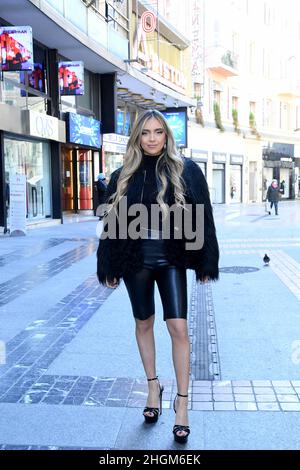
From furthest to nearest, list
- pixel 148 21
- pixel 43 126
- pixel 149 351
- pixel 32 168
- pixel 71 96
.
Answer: pixel 148 21, pixel 71 96, pixel 32 168, pixel 43 126, pixel 149 351

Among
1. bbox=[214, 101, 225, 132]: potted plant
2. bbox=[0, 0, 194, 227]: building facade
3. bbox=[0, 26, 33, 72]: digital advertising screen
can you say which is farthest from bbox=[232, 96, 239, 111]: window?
bbox=[0, 26, 33, 72]: digital advertising screen

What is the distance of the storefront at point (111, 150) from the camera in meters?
23.3

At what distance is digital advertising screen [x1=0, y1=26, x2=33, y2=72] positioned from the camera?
14.3 m

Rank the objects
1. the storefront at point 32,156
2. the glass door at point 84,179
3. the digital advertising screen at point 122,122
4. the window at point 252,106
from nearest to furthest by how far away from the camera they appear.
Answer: the storefront at point 32,156 → the glass door at point 84,179 → the digital advertising screen at point 122,122 → the window at point 252,106

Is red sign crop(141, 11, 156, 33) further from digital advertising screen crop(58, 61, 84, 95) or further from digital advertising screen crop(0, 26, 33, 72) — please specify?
digital advertising screen crop(0, 26, 33, 72)

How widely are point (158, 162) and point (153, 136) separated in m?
0.16

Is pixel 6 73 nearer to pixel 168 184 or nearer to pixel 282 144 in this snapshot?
pixel 168 184

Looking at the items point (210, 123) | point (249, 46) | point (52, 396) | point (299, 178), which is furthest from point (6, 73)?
point (299, 178)

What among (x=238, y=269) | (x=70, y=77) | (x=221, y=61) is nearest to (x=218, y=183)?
(x=221, y=61)

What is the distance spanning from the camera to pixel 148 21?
25.9 metres

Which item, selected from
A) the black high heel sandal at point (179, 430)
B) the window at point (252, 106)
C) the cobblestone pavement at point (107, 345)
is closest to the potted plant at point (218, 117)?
the window at point (252, 106)

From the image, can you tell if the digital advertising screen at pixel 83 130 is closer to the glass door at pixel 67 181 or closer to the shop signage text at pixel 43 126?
the shop signage text at pixel 43 126

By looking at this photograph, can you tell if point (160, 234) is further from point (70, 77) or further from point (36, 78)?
point (70, 77)

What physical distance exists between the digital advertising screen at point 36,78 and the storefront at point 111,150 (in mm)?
5099
